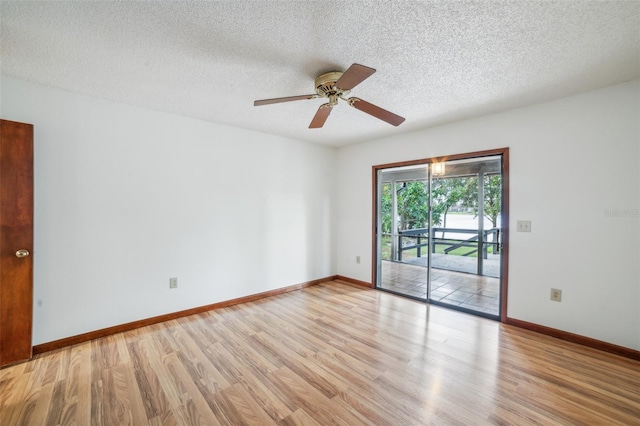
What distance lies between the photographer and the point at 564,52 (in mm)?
1838

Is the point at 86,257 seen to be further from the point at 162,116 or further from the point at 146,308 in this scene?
the point at 162,116

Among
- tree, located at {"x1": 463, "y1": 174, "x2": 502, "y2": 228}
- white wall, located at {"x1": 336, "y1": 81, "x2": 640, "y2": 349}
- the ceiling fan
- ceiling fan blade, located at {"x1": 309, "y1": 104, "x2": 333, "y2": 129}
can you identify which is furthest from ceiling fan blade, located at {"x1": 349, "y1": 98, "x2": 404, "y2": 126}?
tree, located at {"x1": 463, "y1": 174, "x2": 502, "y2": 228}

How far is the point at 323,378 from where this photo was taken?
78.5 inches

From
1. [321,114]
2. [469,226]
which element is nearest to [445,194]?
A: [469,226]

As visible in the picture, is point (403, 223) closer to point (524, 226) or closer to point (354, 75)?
point (524, 226)

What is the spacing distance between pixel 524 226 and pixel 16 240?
188 inches

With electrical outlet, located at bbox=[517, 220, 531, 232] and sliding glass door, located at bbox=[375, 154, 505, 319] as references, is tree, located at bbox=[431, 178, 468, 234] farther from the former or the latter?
electrical outlet, located at bbox=[517, 220, 531, 232]

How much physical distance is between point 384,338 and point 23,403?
273 centimetres

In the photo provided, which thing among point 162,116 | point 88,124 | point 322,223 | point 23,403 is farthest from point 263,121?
point 23,403

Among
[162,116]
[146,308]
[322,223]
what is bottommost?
[146,308]

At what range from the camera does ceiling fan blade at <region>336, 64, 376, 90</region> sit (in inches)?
60.9

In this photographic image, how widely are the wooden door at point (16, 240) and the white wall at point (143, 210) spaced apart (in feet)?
0.48

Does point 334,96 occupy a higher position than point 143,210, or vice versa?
point 334,96

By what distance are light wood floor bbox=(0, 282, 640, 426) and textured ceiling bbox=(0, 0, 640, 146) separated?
238 centimetres
